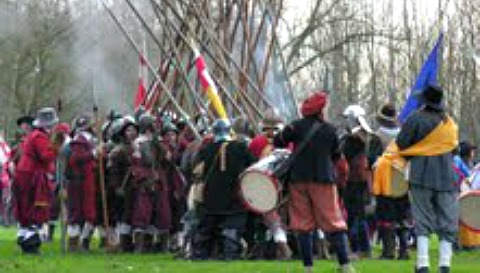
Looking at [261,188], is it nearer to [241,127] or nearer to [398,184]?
[398,184]

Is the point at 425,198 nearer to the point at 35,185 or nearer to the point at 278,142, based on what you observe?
the point at 278,142

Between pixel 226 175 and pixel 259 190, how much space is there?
174 centimetres

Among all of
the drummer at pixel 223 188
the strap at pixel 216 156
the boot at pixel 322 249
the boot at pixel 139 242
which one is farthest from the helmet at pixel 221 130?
the boot at pixel 139 242

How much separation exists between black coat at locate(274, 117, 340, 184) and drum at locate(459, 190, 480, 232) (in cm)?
168

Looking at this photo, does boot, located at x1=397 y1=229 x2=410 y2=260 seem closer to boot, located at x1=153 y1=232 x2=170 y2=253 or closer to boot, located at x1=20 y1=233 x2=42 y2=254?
boot, located at x1=153 y1=232 x2=170 y2=253

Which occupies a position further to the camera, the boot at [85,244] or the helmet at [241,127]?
the boot at [85,244]

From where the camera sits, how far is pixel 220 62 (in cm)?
1873

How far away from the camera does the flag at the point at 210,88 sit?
1759 centimetres

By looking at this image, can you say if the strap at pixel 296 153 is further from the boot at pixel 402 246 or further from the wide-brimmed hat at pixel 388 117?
the boot at pixel 402 246

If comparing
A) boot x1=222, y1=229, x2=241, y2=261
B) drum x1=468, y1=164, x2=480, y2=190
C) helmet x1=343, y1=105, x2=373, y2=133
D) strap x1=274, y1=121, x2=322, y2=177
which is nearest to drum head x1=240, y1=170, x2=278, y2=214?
strap x1=274, y1=121, x2=322, y2=177

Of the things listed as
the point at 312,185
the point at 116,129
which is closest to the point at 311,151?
the point at 312,185

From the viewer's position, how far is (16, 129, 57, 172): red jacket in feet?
52.5

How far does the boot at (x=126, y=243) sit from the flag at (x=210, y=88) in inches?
80.6

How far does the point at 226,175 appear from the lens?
15.2 m
